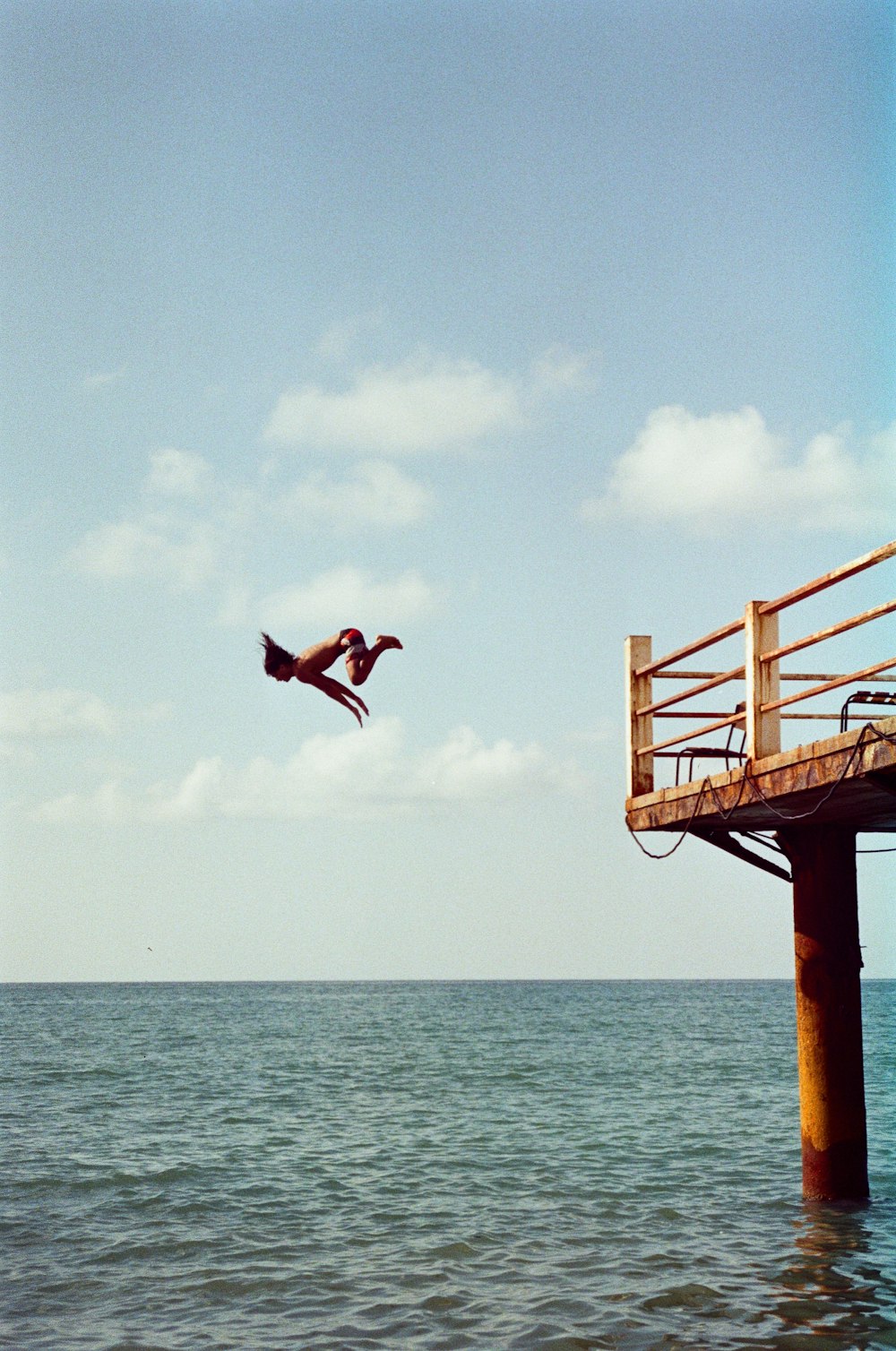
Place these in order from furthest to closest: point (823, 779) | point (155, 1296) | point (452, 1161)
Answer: point (452, 1161) → point (155, 1296) → point (823, 779)

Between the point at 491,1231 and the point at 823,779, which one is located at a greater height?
the point at 823,779

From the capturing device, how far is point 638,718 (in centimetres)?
1256

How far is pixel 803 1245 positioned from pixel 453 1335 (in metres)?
3.90

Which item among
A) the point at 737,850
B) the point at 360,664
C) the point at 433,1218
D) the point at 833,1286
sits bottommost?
the point at 433,1218

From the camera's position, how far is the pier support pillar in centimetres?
1194

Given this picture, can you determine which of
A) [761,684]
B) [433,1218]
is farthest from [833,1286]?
[433,1218]

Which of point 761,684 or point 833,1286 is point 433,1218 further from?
point 761,684

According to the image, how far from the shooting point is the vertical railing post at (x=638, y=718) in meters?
12.6

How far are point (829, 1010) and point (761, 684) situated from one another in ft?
11.4

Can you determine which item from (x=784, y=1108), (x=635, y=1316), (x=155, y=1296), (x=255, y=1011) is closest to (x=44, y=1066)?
(x=784, y=1108)

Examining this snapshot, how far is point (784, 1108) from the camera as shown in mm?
25125

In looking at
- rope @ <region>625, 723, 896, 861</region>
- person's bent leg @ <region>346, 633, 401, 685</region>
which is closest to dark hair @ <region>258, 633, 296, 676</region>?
person's bent leg @ <region>346, 633, 401, 685</region>

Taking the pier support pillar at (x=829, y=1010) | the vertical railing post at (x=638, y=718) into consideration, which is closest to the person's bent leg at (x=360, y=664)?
the vertical railing post at (x=638, y=718)

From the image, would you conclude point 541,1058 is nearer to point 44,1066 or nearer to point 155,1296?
point 44,1066
